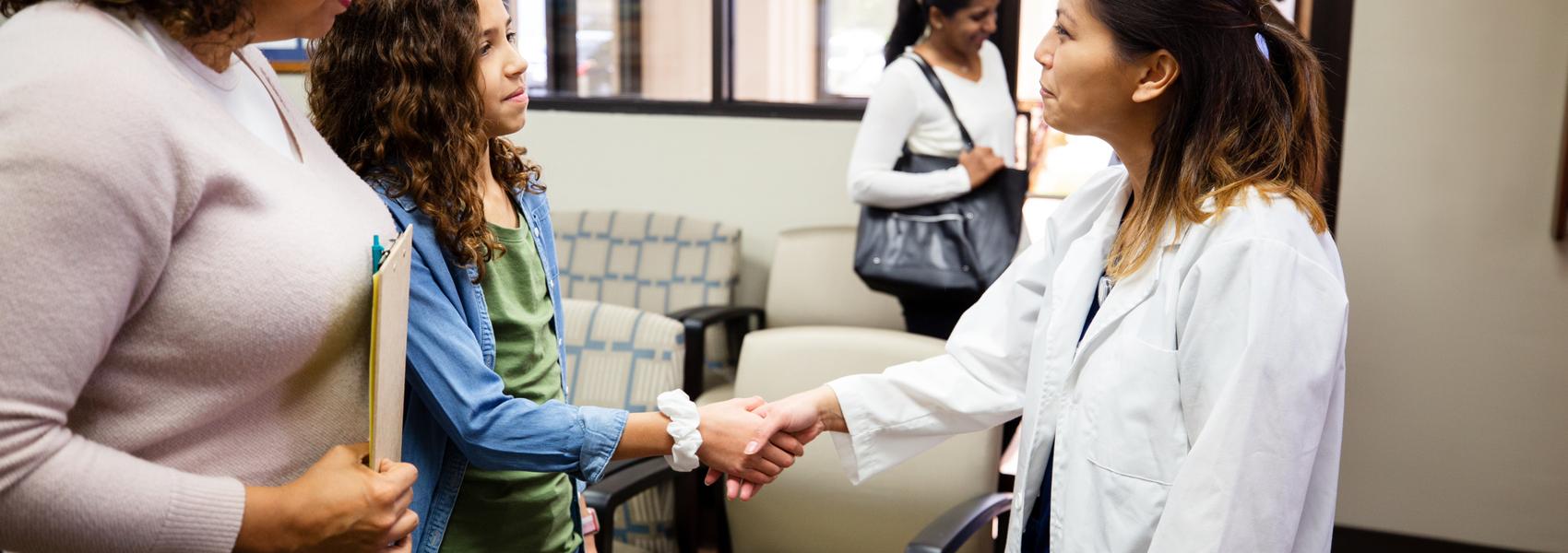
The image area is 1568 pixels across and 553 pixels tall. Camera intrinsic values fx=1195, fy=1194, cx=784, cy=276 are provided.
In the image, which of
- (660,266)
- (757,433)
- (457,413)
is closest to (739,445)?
(757,433)

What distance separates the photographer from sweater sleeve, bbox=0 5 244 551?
0.74m

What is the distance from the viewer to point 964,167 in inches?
116

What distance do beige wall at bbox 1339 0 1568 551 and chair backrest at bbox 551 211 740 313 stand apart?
1803 mm

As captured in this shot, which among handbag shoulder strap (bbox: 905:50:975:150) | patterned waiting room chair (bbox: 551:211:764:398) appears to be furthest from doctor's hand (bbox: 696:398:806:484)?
patterned waiting room chair (bbox: 551:211:764:398)

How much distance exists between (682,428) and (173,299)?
0.71 meters

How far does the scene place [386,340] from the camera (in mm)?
938

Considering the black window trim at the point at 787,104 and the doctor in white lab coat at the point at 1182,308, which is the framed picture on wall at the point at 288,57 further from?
the doctor in white lab coat at the point at 1182,308

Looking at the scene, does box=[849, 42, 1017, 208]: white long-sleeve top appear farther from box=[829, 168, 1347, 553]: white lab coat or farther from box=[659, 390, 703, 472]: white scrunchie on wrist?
box=[659, 390, 703, 472]: white scrunchie on wrist

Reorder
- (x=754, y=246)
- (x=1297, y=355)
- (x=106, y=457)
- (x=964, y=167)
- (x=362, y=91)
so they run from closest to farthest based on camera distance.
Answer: (x=106, y=457), (x=1297, y=355), (x=362, y=91), (x=964, y=167), (x=754, y=246)

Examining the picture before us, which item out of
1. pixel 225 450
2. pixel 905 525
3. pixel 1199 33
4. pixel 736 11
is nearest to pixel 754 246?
pixel 736 11

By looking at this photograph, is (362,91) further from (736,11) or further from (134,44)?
(736,11)

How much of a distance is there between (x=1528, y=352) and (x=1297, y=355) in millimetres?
2449

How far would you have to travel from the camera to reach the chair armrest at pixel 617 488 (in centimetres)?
201

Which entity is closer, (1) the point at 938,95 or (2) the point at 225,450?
(2) the point at 225,450
